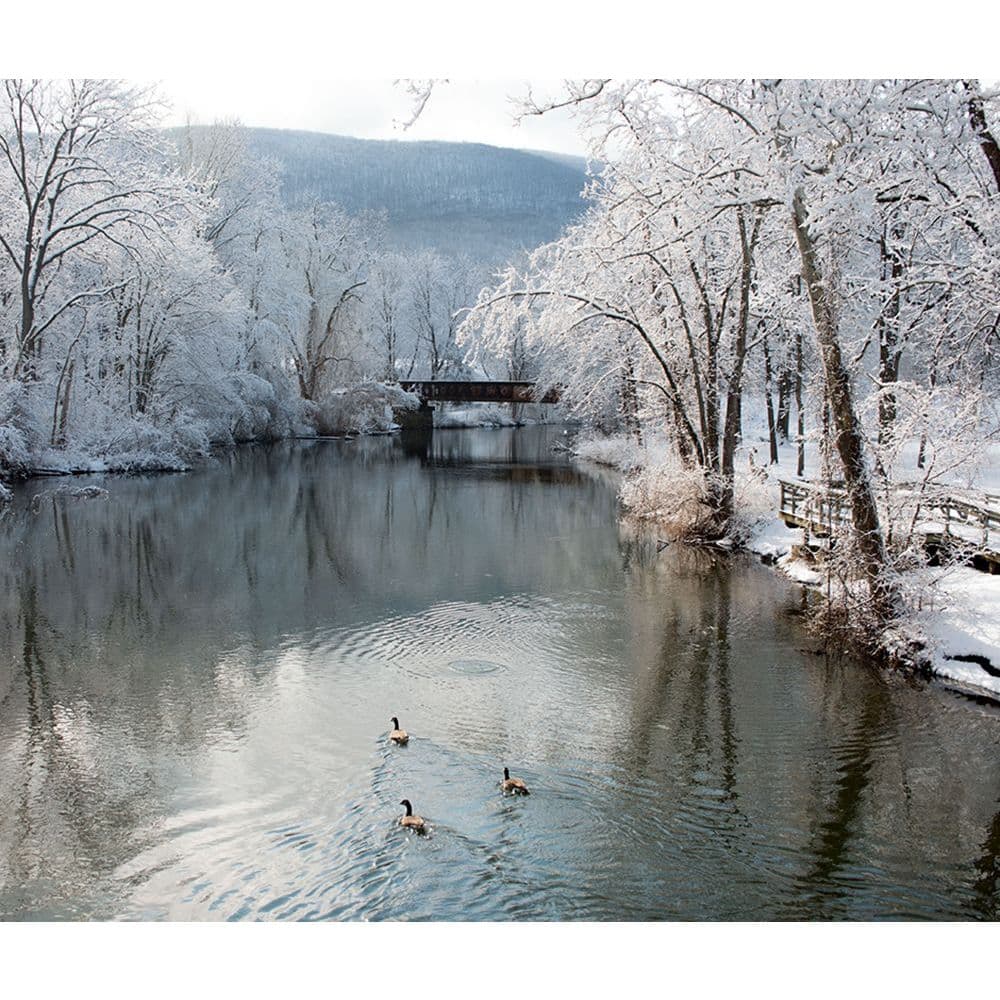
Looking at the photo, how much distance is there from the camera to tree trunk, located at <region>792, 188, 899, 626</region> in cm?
1072

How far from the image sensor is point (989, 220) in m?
9.20

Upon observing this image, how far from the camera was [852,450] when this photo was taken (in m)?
11.0

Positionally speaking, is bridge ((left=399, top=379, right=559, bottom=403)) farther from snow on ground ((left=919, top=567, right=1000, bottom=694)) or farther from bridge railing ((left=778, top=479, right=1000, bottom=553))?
snow on ground ((left=919, top=567, right=1000, bottom=694))

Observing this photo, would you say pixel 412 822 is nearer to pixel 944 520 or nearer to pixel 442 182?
pixel 944 520

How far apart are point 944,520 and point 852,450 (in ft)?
8.81

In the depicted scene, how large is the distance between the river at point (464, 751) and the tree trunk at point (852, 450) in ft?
3.59

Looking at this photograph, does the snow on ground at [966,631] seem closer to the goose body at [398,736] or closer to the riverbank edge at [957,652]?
the riverbank edge at [957,652]

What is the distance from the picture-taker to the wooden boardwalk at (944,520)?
11.0m

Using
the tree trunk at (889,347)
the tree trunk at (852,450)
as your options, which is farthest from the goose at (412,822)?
the tree trunk at (889,347)

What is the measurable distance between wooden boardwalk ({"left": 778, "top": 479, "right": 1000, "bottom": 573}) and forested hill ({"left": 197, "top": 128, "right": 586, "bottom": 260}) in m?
7.72

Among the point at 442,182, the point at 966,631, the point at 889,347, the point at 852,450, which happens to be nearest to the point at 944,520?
the point at 852,450

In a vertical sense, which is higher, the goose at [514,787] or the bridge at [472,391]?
the bridge at [472,391]

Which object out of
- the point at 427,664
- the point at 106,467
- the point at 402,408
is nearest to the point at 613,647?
the point at 427,664
